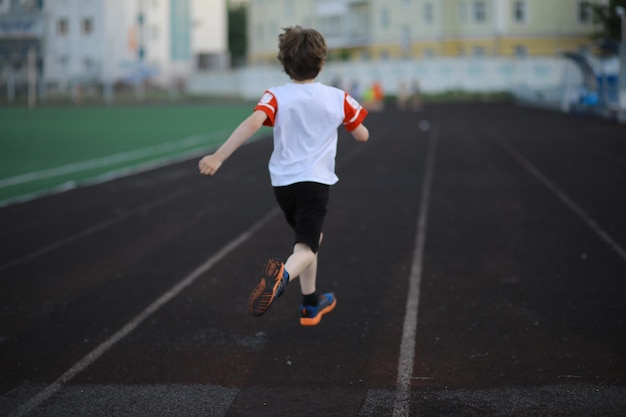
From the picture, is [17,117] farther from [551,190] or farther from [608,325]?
[608,325]

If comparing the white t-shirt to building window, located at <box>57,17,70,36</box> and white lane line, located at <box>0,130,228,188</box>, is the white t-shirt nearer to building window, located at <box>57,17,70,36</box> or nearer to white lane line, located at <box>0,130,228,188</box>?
white lane line, located at <box>0,130,228,188</box>

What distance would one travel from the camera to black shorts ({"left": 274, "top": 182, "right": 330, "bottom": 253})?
5285 millimetres

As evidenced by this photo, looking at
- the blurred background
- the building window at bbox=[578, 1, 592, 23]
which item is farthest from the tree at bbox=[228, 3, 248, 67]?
the building window at bbox=[578, 1, 592, 23]

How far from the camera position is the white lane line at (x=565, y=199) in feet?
29.3

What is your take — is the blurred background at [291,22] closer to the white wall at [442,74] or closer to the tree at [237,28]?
the white wall at [442,74]

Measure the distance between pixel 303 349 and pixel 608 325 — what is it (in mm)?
2104

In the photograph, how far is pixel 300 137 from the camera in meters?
5.25

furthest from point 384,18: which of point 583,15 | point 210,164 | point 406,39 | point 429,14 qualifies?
point 210,164

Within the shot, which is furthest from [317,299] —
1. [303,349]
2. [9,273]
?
[9,273]

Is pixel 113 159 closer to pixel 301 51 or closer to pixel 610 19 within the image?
pixel 301 51

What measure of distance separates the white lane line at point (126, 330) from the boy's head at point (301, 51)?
84.3 inches

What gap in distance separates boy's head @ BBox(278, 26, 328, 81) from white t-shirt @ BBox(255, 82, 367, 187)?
4.3 inches

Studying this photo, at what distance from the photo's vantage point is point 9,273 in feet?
26.6

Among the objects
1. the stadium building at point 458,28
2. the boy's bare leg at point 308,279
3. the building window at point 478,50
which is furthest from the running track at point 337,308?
the building window at point 478,50
